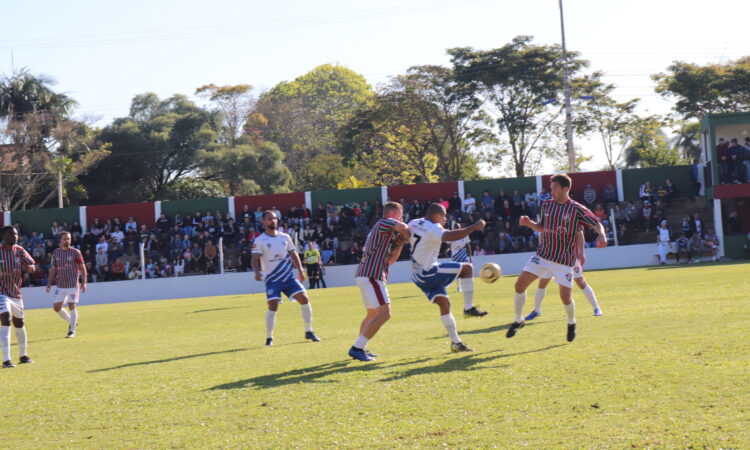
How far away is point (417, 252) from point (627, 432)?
4.54m

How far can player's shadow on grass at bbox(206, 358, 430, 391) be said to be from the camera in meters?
9.07

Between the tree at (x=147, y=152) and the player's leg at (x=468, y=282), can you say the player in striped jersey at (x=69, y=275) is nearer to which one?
the player's leg at (x=468, y=282)

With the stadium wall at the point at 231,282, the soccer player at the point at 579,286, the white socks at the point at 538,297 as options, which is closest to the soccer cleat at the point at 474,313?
the soccer player at the point at 579,286

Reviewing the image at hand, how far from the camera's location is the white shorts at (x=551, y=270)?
10414mm

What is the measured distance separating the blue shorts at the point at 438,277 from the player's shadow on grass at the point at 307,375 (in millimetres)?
852

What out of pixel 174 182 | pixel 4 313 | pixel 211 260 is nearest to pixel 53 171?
pixel 174 182

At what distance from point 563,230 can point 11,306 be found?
27.1 ft

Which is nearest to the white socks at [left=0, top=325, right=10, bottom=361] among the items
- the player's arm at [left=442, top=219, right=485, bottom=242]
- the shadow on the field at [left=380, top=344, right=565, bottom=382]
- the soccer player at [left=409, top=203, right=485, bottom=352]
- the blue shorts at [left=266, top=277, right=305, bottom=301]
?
the blue shorts at [left=266, top=277, right=305, bottom=301]

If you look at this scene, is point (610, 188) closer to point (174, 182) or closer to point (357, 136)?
point (357, 136)

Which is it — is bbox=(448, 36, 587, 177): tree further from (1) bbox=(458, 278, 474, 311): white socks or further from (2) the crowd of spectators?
(1) bbox=(458, 278, 474, 311): white socks

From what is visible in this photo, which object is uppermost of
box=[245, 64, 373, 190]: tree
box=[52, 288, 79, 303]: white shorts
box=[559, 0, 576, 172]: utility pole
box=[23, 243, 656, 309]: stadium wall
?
box=[245, 64, 373, 190]: tree

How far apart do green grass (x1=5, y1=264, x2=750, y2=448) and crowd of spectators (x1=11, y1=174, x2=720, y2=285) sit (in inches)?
881

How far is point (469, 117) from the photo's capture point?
60188 millimetres

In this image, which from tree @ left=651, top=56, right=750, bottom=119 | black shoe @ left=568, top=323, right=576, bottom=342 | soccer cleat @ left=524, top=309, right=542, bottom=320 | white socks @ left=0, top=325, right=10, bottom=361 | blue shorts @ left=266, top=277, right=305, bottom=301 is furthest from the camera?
tree @ left=651, top=56, right=750, bottom=119
